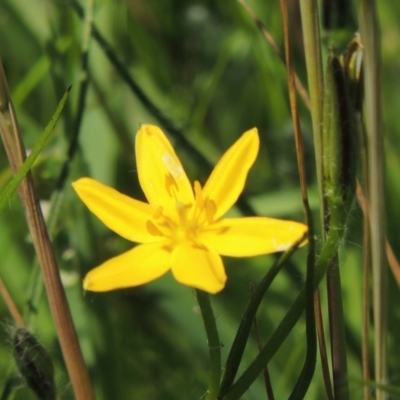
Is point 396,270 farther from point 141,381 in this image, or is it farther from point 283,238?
point 141,381

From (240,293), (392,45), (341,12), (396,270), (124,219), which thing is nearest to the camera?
(124,219)

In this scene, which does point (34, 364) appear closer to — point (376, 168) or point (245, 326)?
point (245, 326)

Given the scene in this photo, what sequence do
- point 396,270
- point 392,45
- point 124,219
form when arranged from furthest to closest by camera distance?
point 392,45, point 396,270, point 124,219

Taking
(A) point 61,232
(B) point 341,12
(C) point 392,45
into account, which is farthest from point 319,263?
(C) point 392,45

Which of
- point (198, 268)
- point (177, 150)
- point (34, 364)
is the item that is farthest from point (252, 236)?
point (177, 150)

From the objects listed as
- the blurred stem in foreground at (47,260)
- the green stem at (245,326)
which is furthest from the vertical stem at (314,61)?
the blurred stem in foreground at (47,260)

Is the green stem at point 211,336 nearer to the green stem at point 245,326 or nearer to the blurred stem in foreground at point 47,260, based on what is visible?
the green stem at point 245,326

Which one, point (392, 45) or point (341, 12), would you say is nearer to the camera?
point (341, 12)
